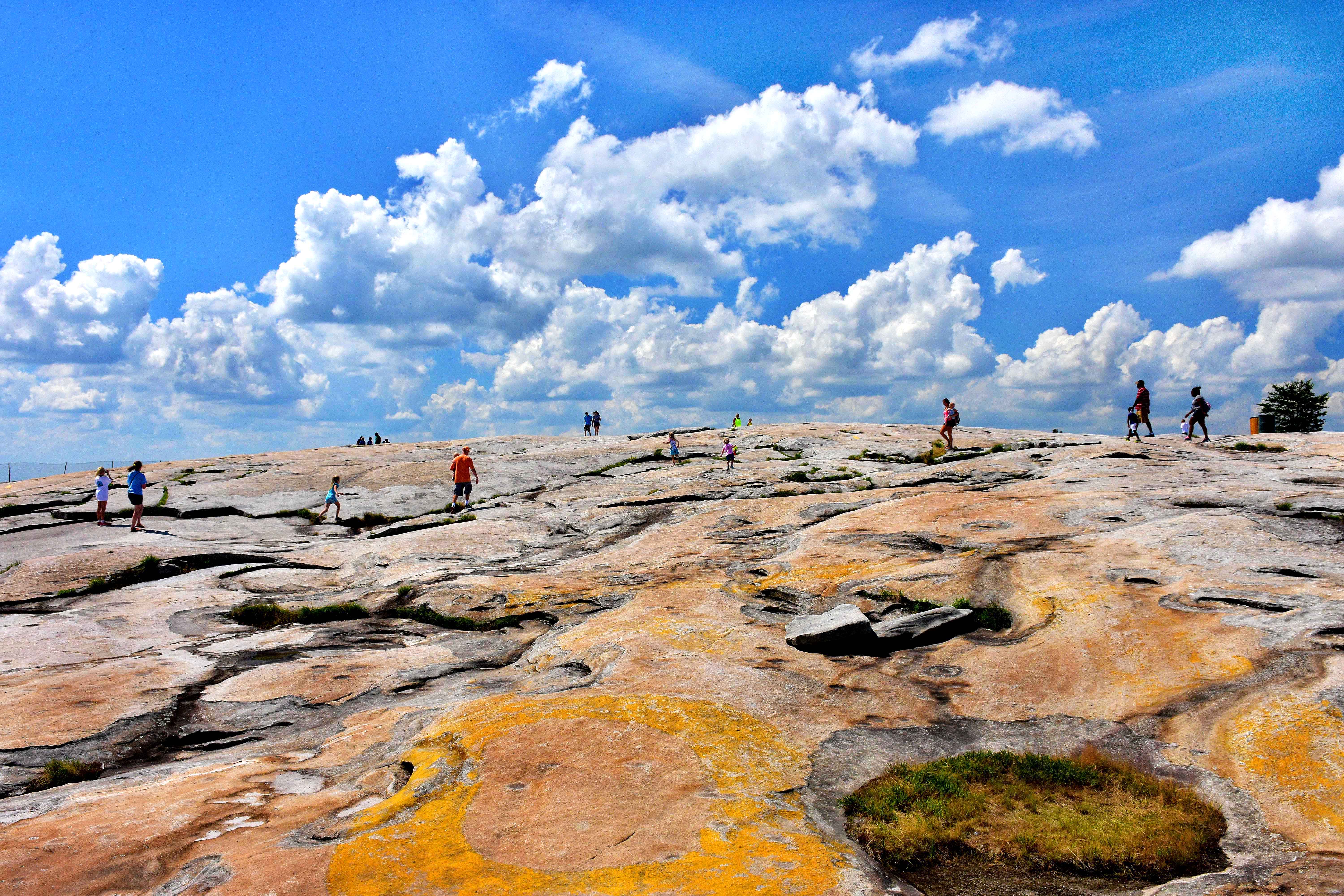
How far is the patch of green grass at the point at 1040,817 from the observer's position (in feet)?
21.4

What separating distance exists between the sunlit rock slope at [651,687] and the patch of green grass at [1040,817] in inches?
13.5

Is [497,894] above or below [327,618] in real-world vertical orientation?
above

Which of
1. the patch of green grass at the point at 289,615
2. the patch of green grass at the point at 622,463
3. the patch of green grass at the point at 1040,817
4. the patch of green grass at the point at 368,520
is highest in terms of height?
the patch of green grass at the point at 622,463

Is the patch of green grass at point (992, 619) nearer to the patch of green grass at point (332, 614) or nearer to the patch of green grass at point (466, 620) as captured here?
the patch of green grass at point (466, 620)

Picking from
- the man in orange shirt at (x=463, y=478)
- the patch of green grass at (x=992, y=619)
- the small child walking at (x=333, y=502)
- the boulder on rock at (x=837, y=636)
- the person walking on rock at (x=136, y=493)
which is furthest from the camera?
the small child walking at (x=333, y=502)

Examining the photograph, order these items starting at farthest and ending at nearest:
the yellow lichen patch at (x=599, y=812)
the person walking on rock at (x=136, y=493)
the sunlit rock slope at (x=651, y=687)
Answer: the person walking on rock at (x=136, y=493)
the sunlit rock slope at (x=651, y=687)
the yellow lichen patch at (x=599, y=812)

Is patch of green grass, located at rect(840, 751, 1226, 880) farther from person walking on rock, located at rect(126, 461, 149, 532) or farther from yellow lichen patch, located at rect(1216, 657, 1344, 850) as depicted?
person walking on rock, located at rect(126, 461, 149, 532)

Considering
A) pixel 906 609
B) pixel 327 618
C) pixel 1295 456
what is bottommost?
pixel 327 618

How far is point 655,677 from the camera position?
1040 centimetres

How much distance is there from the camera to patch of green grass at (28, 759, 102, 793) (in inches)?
328

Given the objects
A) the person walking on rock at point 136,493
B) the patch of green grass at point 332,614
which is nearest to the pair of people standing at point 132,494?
the person walking on rock at point 136,493

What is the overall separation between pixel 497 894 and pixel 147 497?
115ft

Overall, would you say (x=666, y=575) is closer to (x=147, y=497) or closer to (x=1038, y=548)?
(x=1038, y=548)

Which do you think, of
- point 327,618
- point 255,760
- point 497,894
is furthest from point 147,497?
point 497,894
